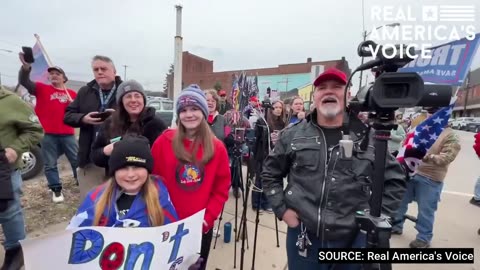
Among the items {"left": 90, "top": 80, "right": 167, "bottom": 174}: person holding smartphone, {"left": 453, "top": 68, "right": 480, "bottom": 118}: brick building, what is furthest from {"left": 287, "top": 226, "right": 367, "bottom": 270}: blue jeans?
{"left": 453, "top": 68, "right": 480, "bottom": 118}: brick building

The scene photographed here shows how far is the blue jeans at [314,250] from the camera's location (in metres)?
1.51

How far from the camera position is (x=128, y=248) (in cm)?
124

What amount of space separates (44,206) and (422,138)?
4.88 meters

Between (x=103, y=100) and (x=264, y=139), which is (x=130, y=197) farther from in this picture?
(x=264, y=139)

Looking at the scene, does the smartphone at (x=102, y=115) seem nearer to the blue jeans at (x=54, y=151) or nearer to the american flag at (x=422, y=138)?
the blue jeans at (x=54, y=151)

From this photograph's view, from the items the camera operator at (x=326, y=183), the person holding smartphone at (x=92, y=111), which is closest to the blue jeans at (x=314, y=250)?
the camera operator at (x=326, y=183)

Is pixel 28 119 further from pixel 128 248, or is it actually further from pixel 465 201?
pixel 465 201

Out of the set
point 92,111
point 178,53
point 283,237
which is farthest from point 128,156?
point 178,53

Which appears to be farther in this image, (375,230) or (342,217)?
(342,217)

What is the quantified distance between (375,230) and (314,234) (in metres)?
0.62

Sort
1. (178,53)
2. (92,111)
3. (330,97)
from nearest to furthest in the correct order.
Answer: (330,97)
(92,111)
(178,53)

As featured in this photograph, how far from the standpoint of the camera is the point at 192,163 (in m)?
1.74

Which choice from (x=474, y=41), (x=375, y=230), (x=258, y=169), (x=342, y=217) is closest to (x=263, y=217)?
(x=258, y=169)

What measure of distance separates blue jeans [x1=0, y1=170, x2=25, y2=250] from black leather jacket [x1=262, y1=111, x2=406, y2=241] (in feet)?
7.21
